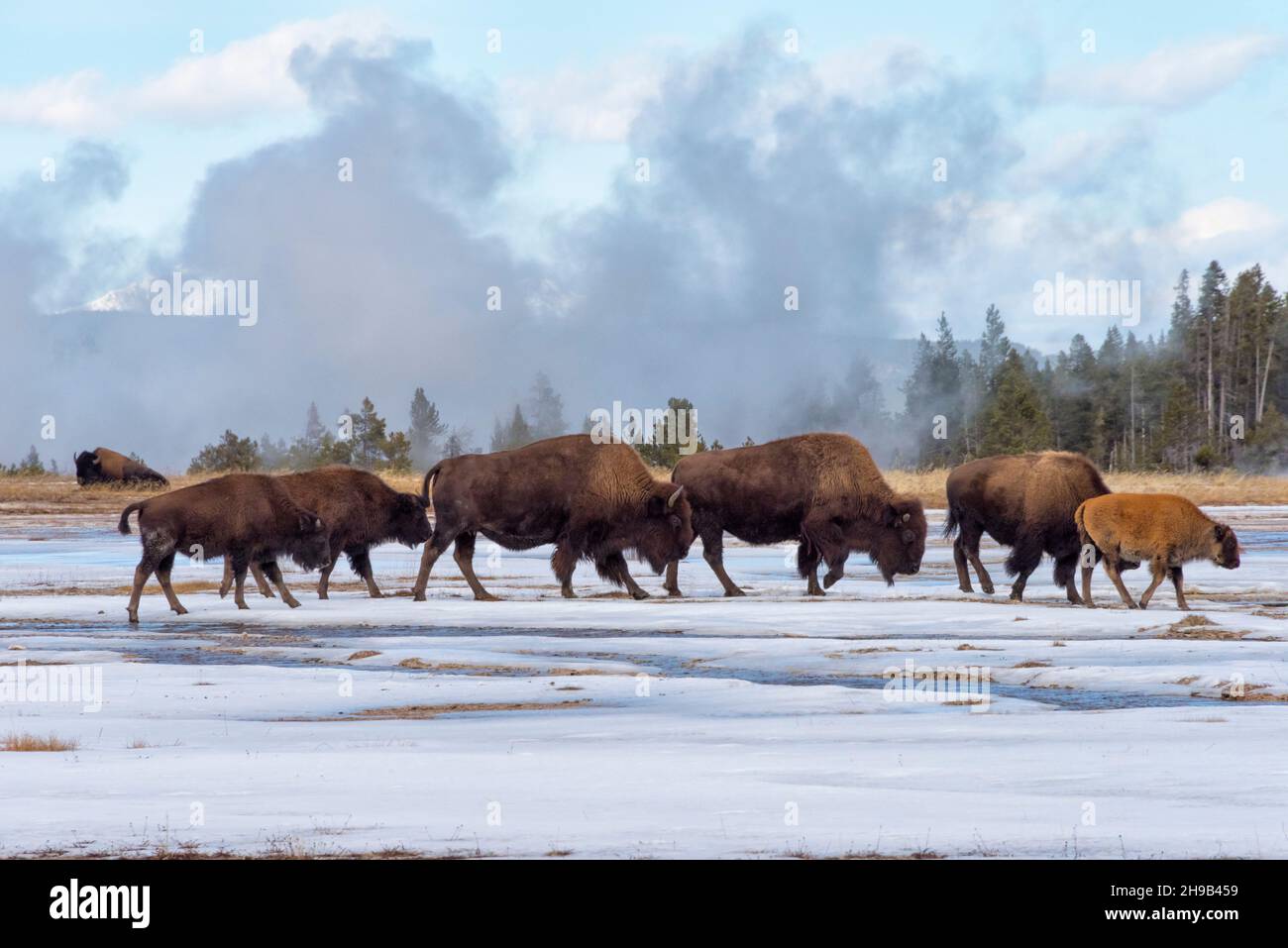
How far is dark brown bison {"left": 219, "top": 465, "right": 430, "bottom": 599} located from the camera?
2212 centimetres

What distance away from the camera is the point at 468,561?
75.0 feet

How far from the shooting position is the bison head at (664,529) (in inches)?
910

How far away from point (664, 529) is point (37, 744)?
43.8ft

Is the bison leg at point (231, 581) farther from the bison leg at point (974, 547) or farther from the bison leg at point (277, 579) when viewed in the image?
the bison leg at point (974, 547)

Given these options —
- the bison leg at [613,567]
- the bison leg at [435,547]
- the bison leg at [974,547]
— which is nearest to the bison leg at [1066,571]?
the bison leg at [974,547]

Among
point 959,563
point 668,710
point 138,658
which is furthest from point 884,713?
point 959,563

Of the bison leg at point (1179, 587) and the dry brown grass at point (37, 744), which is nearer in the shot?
the dry brown grass at point (37, 744)

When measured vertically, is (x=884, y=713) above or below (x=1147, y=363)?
below

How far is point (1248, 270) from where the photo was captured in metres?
110

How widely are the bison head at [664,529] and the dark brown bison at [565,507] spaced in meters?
0.01

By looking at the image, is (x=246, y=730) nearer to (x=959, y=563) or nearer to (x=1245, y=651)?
(x=1245, y=651)

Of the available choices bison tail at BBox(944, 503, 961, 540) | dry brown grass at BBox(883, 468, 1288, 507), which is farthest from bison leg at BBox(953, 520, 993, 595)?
dry brown grass at BBox(883, 468, 1288, 507)

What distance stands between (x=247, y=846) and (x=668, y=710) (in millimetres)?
5406

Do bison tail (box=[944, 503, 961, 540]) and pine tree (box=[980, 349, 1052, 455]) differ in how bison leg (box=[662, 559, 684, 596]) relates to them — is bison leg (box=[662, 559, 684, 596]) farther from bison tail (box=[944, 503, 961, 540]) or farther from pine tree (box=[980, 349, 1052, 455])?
pine tree (box=[980, 349, 1052, 455])
